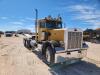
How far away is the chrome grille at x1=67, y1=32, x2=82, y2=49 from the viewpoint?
8.81 metres

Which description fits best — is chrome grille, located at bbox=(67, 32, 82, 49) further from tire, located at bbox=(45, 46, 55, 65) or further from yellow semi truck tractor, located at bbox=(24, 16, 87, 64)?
tire, located at bbox=(45, 46, 55, 65)

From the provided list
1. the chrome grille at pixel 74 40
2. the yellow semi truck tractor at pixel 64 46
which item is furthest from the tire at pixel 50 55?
the chrome grille at pixel 74 40

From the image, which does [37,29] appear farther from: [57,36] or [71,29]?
[71,29]

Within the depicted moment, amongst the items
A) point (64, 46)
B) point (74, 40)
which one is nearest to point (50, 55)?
point (64, 46)

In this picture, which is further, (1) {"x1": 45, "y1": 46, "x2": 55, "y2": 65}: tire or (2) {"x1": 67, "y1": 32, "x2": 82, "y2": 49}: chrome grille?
(2) {"x1": 67, "y1": 32, "x2": 82, "y2": 49}: chrome grille

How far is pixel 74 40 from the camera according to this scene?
9.05 m

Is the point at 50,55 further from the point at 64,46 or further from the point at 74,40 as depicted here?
the point at 74,40

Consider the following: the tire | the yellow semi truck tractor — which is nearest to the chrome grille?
the yellow semi truck tractor

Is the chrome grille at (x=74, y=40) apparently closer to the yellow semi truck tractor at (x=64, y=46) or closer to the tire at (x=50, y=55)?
the yellow semi truck tractor at (x=64, y=46)

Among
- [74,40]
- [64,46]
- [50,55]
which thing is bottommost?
[50,55]

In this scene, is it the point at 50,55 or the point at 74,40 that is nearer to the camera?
the point at 50,55

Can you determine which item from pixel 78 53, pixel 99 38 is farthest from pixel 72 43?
pixel 99 38

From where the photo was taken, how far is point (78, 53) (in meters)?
8.99

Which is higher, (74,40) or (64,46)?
(74,40)
